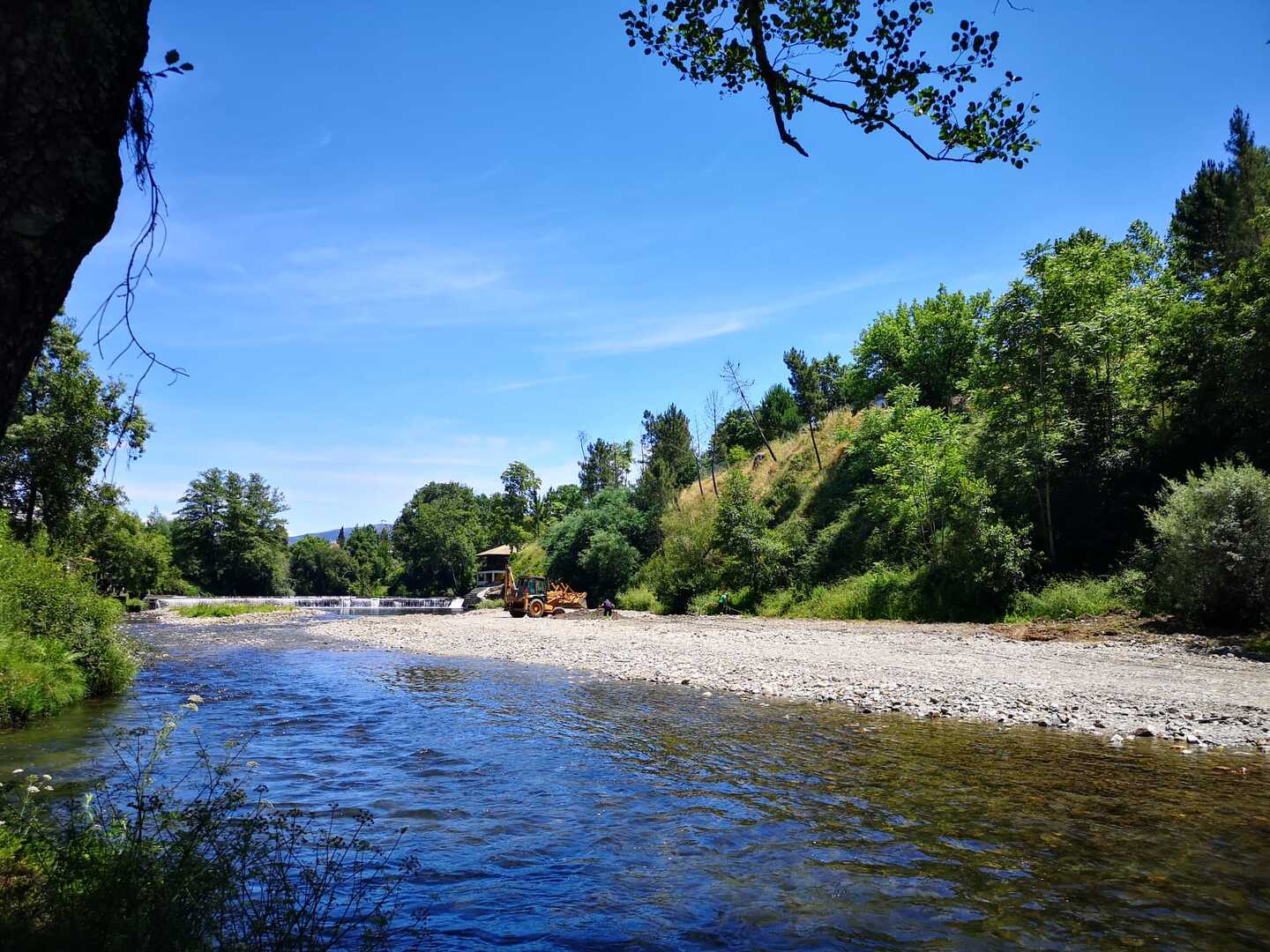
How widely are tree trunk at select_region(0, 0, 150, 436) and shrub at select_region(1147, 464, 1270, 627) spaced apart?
2214 cm

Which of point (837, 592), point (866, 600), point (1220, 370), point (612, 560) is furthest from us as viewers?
point (612, 560)

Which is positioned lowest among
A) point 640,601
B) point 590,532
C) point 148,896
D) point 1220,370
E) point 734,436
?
point 640,601

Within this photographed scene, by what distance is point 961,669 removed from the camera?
1605 cm

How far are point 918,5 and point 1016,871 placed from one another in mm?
7594

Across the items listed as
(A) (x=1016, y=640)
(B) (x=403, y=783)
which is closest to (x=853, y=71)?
(B) (x=403, y=783)

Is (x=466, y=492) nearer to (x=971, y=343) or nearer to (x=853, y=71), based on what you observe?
(x=971, y=343)

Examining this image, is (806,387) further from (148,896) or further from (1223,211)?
(148,896)

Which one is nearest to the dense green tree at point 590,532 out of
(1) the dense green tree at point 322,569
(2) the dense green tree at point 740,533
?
(2) the dense green tree at point 740,533

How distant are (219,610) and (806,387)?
2290 inches

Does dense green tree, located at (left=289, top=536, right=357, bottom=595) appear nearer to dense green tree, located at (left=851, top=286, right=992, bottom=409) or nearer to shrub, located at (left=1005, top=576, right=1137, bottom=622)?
dense green tree, located at (left=851, top=286, right=992, bottom=409)

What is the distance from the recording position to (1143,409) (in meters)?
26.5

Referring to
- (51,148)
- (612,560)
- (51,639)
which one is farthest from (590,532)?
(51,148)

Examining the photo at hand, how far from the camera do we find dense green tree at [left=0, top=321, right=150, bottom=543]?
29266 mm

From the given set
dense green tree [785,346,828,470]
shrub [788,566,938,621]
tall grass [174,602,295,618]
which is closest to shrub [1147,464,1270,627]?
shrub [788,566,938,621]
